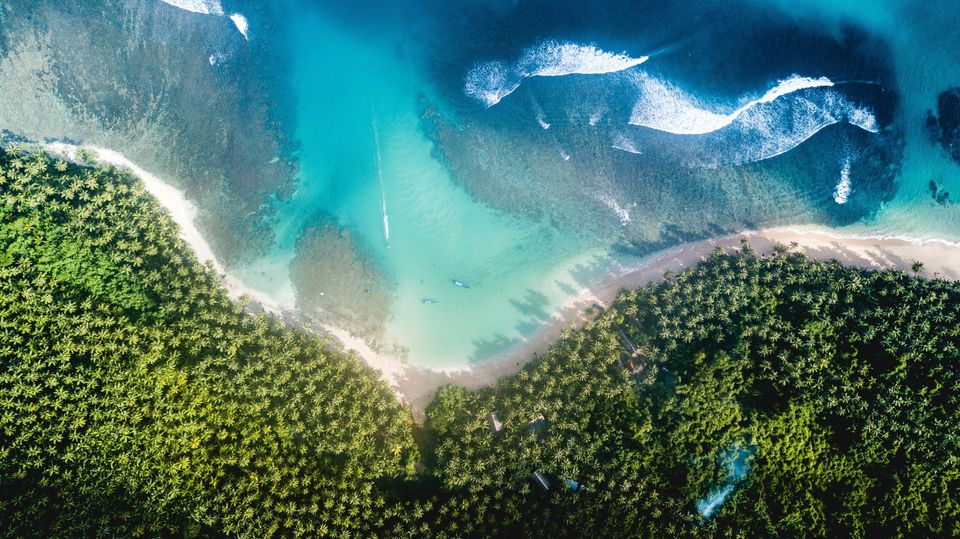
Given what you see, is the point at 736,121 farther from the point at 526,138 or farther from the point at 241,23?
the point at 241,23

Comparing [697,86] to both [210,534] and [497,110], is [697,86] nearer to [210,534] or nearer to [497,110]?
[497,110]

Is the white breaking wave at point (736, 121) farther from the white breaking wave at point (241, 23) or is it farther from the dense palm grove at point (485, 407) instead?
the white breaking wave at point (241, 23)

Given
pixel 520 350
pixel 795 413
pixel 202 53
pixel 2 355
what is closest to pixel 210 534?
pixel 2 355

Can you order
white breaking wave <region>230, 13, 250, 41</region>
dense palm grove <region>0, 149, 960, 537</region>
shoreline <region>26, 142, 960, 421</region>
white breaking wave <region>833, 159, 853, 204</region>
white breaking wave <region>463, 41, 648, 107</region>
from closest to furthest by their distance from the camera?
1. dense palm grove <region>0, 149, 960, 537</region>
2. shoreline <region>26, 142, 960, 421</region>
3. white breaking wave <region>230, 13, 250, 41</region>
4. white breaking wave <region>463, 41, 648, 107</region>
5. white breaking wave <region>833, 159, 853, 204</region>

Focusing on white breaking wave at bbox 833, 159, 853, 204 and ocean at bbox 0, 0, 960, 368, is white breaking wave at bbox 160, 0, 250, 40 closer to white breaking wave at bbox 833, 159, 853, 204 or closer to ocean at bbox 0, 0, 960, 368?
ocean at bbox 0, 0, 960, 368

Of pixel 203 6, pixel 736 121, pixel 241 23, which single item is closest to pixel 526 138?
pixel 736 121

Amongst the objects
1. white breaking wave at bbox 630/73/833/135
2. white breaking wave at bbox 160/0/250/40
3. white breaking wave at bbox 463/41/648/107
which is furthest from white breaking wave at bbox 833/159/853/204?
white breaking wave at bbox 160/0/250/40

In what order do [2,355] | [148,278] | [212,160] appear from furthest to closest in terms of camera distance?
[212,160], [148,278], [2,355]
